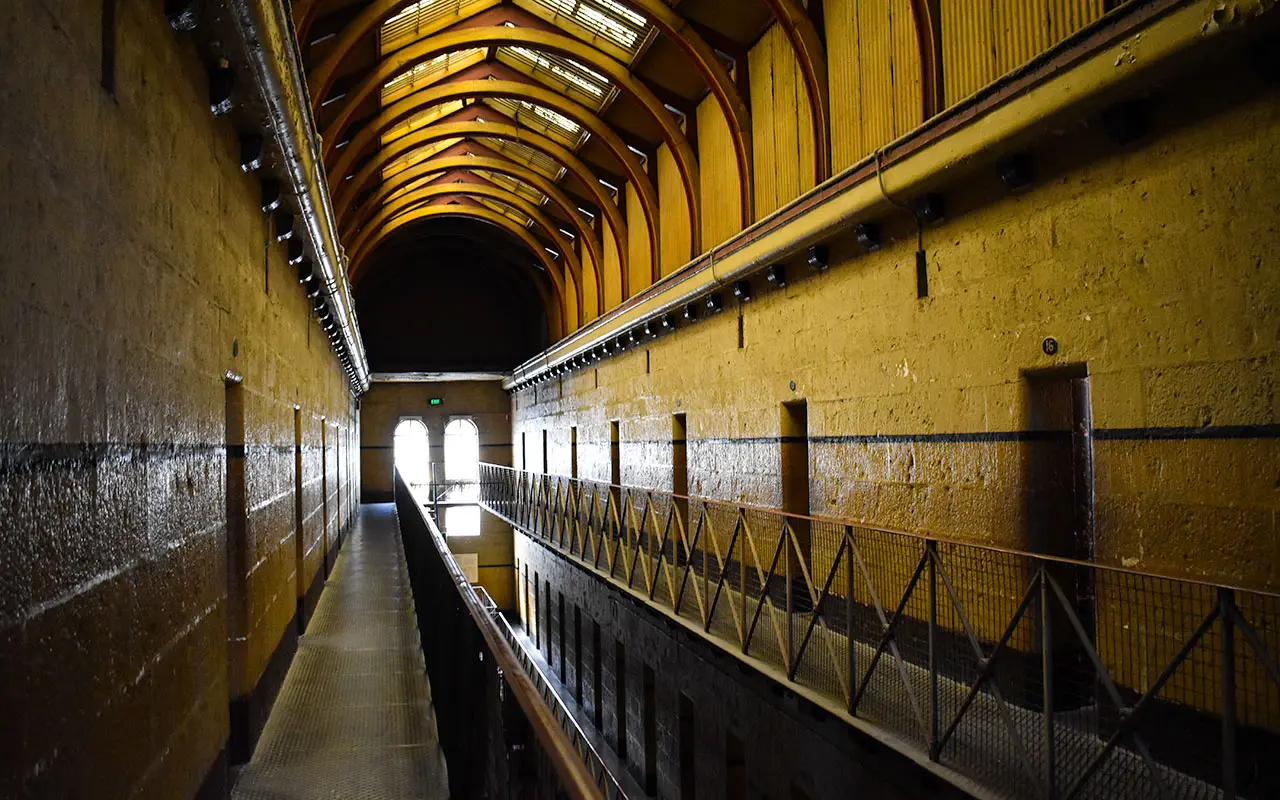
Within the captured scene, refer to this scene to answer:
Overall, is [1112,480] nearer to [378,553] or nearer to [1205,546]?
[1205,546]

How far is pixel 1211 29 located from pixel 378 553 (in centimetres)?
1080

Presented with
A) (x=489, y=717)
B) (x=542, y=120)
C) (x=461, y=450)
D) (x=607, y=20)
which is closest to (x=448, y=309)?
(x=461, y=450)

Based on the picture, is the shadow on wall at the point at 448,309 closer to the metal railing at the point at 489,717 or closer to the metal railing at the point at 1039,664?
the metal railing at the point at 1039,664

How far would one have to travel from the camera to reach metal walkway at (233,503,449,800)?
351cm

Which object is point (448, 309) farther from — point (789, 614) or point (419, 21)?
point (789, 614)

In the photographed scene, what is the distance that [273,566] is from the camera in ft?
18.1

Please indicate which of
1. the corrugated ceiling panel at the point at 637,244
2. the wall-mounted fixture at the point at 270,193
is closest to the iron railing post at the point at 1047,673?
the wall-mounted fixture at the point at 270,193


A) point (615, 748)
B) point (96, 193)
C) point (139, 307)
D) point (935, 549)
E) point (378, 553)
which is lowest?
point (615, 748)

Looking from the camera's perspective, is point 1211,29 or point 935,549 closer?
point 1211,29

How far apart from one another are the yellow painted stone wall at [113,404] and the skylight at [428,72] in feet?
25.0

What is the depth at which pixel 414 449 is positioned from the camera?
25047mm

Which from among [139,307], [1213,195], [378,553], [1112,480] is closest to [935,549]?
[1112,480]

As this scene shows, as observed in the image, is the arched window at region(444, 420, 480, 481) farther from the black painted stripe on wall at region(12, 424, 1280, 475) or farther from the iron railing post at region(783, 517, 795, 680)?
the iron railing post at region(783, 517, 795, 680)

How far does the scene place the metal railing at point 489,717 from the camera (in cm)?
Result: 147
